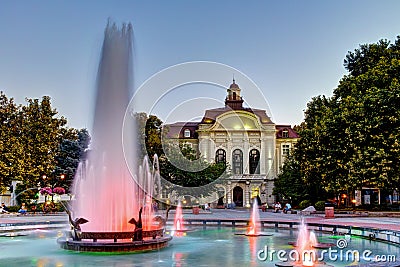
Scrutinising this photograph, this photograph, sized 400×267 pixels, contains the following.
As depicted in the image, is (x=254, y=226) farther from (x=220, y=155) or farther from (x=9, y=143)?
(x=220, y=155)

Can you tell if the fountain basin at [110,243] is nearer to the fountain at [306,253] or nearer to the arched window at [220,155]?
the fountain at [306,253]

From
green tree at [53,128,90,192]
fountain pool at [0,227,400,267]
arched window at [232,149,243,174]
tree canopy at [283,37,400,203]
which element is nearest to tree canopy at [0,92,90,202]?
green tree at [53,128,90,192]

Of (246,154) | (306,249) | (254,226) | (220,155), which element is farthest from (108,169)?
(246,154)

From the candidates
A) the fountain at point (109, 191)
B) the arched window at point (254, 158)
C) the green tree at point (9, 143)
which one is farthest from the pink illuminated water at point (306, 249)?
the arched window at point (254, 158)

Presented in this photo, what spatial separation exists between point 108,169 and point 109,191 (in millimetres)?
719

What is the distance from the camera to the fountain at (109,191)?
14.6 meters

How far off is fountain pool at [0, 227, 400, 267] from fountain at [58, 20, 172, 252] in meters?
0.43

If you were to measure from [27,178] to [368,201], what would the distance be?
35411 millimetres

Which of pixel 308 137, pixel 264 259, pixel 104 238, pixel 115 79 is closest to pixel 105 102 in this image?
pixel 115 79

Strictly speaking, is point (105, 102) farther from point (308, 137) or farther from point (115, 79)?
point (308, 137)

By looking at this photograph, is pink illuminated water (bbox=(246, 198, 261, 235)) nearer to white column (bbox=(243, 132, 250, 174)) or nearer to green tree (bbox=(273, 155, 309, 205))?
green tree (bbox=(273, 155, 309, 205))

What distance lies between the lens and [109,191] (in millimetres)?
16016

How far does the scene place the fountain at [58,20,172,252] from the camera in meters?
14.6

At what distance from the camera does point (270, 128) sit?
7219 cm
